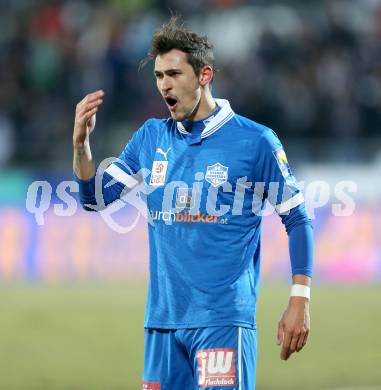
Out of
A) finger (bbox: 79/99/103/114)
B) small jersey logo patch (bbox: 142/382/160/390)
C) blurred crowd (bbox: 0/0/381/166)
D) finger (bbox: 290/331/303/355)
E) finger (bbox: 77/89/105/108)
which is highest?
blurred crowd (bbox: 0/0/381/166)

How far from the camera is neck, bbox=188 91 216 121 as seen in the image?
4.91 m

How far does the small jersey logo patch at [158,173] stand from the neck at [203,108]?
26 cm

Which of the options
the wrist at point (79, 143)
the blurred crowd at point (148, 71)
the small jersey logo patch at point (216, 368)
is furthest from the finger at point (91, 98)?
the blurred crowd at point (148, 71)

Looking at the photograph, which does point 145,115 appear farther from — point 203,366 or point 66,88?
point 203,366

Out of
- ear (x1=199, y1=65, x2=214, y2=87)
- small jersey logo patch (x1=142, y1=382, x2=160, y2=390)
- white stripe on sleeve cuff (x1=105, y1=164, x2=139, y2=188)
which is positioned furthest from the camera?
white stripe on sleeve cuff (x1=105, y1=164, x2=139, y2=188)

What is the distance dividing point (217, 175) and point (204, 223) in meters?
0.23

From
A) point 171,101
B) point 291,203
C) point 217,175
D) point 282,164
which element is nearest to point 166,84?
point 171,101

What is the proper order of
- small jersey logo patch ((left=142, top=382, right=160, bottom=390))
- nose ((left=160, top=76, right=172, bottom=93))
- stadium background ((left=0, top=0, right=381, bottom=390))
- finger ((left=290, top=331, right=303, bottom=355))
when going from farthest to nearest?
stadium background ((left=0, top=0, right=381, bottom=390))
nose ((left=160, top=76, right=172, bottom=93))
small jersey logo patch ((left=142, top=382, right=160, bottom=390))
finger ((left=290, top=331, right=303, bottom=355))

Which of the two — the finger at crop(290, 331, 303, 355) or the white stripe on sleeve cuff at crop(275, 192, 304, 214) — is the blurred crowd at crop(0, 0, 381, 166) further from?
the finger at crop(290, 331, 303, 355)

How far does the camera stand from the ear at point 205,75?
4.89 metres

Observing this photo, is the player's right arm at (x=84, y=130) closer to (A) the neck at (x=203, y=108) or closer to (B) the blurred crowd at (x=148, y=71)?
(A) the neck at (x=203, y=108)

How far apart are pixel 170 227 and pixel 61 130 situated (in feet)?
37.5

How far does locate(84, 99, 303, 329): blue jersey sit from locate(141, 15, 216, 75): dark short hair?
0.28 meters

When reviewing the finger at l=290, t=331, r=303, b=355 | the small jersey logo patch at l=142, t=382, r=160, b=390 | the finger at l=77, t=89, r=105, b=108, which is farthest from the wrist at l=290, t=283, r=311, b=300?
the finger at l=77, t=89, r=105, b=108
